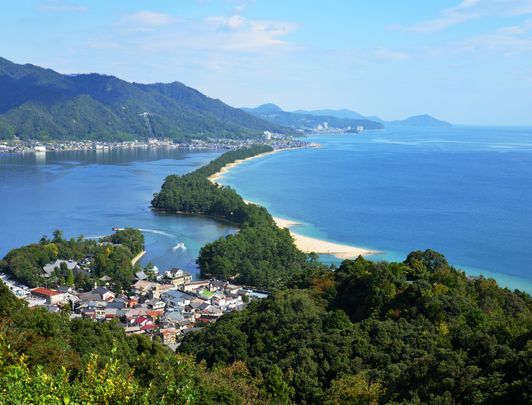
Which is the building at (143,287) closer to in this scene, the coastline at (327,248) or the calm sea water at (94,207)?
the calm sea water at (94,207)

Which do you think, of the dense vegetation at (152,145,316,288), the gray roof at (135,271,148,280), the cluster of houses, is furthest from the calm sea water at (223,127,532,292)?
the gray roof at (135,271,148,280)

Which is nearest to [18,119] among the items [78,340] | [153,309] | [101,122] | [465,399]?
[101,122]

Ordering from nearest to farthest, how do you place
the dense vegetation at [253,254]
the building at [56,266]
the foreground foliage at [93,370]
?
the foreground foliage at [93,370], the building at [56,266], the dense vegetation at [253,254]

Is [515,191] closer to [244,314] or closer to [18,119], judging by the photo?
[244,314]

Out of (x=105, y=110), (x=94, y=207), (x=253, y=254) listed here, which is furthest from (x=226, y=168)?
(x=105, y=110)

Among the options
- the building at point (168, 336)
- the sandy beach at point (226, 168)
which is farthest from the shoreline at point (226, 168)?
the building at point (168, 336)
